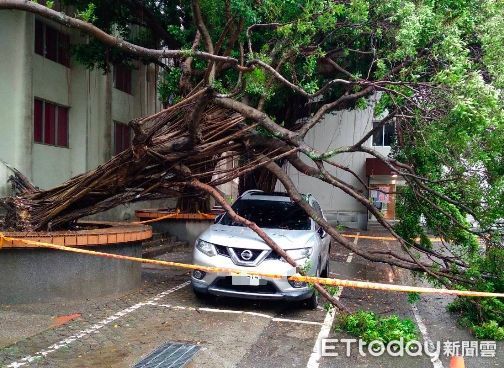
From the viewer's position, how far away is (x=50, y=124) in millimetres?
13539

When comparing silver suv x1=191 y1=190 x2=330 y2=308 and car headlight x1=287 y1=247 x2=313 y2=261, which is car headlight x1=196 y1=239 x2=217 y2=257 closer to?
silver suv x1=191 y1=190 x2=330 y2=308

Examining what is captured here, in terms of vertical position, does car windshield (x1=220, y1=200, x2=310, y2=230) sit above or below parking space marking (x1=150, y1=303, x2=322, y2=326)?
above

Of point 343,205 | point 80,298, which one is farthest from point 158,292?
point 343,205

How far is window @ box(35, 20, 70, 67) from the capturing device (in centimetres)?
1298

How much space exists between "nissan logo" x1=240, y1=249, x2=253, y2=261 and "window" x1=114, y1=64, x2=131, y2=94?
11271 millimetres

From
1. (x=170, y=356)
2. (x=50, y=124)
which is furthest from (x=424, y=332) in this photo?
(x=50, y=124)

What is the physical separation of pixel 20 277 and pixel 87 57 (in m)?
7.46

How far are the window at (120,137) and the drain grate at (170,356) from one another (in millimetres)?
11827

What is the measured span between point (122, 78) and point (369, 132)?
1147cm

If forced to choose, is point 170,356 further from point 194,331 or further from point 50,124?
point 50,124

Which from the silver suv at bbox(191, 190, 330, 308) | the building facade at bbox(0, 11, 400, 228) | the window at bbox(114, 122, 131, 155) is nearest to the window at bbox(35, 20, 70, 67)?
the building facade at bbox(0, 11, 400, 228)

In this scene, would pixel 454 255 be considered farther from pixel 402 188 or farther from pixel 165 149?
pixel 165 149

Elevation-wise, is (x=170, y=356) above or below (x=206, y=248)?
below

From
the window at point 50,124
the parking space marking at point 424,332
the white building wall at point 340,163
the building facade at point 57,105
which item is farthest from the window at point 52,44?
the white building wall at point 340,163
